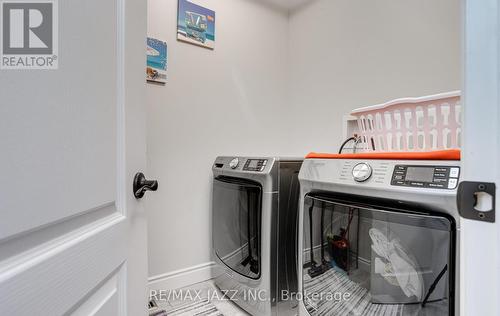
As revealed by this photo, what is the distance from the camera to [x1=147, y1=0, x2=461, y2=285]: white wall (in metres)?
1.47

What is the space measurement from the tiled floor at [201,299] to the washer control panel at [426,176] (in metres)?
1.22

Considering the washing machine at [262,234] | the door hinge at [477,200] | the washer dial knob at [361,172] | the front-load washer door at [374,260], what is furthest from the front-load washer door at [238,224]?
the door hinge at [477,200]

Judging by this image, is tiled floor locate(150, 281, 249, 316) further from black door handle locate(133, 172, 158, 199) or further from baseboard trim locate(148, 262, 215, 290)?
black door handle locate(133, 172, 158, 199)

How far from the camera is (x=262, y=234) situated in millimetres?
1278

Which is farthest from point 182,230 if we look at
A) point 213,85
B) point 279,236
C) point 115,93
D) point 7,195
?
point 7,195

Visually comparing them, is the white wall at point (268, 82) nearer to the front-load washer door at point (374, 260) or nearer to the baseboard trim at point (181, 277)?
the baseboard trim at point (181, 277)

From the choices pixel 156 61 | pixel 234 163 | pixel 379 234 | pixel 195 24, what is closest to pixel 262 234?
pixel 234 163

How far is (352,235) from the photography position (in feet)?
2.91

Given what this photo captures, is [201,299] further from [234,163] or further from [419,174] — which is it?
[419,174]

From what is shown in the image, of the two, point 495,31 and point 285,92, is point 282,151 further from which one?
point 495,31

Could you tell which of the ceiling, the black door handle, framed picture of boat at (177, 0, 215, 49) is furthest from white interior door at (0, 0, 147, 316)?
the ceiling

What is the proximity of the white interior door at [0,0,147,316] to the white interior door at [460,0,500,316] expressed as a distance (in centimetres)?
67

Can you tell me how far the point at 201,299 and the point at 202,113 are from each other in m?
1.34

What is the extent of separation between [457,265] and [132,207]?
91cm
